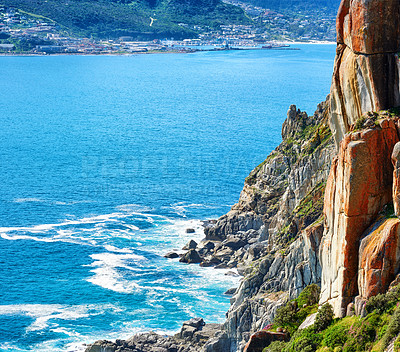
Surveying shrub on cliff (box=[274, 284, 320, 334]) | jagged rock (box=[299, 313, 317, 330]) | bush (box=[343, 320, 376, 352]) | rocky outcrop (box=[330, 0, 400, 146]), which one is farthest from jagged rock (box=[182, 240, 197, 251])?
bush (box=[343, 320, 376, 352])

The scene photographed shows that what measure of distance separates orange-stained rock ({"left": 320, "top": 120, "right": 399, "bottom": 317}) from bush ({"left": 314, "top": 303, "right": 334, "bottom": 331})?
31.6 inches

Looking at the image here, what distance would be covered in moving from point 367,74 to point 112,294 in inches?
2461

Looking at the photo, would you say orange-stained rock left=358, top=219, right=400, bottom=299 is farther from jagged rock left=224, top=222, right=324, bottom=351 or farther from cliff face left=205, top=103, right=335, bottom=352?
jagged rock left=224, top=222, right=324, bottom=351

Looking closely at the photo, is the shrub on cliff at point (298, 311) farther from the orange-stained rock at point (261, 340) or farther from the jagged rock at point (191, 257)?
the jagged rock at point (191, 257)

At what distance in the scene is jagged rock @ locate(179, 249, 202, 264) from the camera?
346ft


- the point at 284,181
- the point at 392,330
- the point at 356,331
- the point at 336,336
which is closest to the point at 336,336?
the point at 336,336

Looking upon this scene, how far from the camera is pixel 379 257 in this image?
37125 millimetres

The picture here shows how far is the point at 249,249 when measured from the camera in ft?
328

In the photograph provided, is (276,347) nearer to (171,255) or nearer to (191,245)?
(171,255)

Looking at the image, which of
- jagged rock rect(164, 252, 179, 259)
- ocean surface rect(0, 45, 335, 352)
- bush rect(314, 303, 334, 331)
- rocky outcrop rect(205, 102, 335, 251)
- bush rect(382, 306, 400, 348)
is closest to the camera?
bush rect(382, 306, 400, 348)

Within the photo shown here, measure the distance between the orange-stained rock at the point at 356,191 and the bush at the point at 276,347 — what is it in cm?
692

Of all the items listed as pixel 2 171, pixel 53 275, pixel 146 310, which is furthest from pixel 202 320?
pixel 2 171

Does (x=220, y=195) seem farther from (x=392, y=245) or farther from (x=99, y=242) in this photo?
(x=392, y=245)

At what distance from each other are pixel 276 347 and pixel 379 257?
12294 mm
